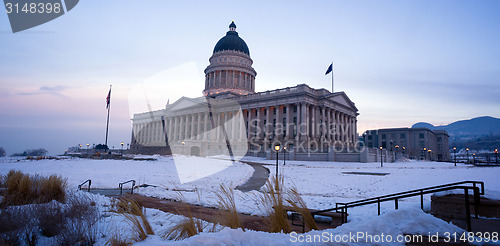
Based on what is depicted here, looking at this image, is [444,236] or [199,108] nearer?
[444,236]

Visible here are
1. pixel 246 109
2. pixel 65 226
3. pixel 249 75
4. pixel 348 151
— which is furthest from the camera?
pixel 249 75

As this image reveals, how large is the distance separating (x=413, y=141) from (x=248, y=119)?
6803 cm

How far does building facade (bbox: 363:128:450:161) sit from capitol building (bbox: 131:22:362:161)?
3102cm

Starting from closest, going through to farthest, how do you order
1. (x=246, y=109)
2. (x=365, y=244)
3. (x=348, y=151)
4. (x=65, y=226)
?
(x=365, y=244) → (x=65, y=226) → (x=348, y=151) → (x=246, y=109)

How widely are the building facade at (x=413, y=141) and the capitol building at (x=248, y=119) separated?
102ft

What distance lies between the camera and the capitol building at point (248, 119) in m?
64.7

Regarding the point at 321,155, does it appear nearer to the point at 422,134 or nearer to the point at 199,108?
the point at 199,108

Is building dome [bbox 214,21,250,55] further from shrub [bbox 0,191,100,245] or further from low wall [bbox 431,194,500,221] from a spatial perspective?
low wall [bbox 431,194,500,221]

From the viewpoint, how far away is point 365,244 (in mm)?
4598

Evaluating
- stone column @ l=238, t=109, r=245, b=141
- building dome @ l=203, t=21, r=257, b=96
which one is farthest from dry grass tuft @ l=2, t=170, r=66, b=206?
building dome @ l=203, t=21, r=257, b=96

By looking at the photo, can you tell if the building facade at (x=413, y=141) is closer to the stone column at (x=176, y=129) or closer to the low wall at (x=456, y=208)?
the stone column at (x=176, y=129)

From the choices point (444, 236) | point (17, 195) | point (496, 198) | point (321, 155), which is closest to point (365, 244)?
point (444, 236)

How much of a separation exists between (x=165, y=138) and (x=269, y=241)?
344 feet

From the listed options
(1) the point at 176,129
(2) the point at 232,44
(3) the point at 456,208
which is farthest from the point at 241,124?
(3) the point at 456,208
